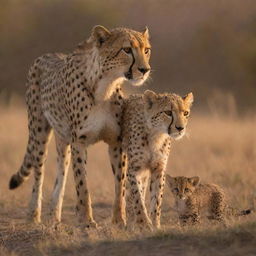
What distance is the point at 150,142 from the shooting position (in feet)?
21.8

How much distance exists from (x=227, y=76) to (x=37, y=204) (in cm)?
1493

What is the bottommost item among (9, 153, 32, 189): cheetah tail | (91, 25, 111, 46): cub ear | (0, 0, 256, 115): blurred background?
(9, 153, 32, 189): cheetah tail

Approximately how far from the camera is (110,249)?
5.43m

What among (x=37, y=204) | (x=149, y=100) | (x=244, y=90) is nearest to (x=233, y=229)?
(x=149, y=100)

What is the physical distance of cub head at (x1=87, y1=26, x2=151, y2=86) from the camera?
640cm

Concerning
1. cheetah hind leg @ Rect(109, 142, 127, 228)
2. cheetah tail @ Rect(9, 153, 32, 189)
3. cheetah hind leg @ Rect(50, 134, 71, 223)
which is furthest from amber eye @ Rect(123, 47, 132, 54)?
cheetah tail @ Rect(9, 153, 32, 189)

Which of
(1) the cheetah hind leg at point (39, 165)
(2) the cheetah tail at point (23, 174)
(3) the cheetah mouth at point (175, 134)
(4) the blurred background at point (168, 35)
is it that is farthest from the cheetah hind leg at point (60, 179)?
(4) the blurred background at point (168, 35)

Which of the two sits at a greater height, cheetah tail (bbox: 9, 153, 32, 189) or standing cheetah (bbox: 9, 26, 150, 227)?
standing cheetah (bbox: 9, 26, 150, 227)

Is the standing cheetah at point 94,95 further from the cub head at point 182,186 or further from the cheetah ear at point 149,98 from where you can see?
the cub head at point 182,186

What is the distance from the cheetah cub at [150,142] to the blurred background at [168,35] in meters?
12.7

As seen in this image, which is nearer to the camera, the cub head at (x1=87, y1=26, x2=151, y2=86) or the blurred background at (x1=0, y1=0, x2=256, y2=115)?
the cub head at (x1=87, y1=26, x2=151, y2=86)

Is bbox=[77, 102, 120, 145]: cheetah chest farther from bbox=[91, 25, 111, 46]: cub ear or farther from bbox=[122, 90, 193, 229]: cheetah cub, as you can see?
bbox=[91, 25, 111, 46]: cub ear

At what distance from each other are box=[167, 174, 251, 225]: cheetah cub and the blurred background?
1256cm

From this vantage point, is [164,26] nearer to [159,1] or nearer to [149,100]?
[159,1]
